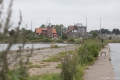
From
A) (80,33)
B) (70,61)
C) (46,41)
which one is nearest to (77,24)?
(80,33)

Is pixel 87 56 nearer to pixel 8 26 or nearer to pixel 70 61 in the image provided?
pixel 70 61

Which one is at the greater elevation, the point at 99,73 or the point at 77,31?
the point at 77,31

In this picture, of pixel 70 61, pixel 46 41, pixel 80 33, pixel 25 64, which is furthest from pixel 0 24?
pixel 80 33

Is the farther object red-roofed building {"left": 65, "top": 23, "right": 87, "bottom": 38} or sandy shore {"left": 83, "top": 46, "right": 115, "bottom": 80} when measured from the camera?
red-roofed building {"left": 65, "top": 23, "right": 87, "bottom": 38}

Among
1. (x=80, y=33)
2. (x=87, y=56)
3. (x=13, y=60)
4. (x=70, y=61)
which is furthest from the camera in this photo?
(x=80, y=33)

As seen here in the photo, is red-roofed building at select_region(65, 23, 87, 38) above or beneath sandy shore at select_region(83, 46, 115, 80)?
above

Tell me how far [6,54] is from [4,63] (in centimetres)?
9

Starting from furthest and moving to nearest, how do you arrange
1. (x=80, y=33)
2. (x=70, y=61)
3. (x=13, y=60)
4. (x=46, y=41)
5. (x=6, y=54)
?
(x=80, y=33) < (x=46, y=41) < (x=70, y=61) < (x=13, y=60) < (x=6, y=54)

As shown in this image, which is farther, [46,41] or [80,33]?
[80,33]

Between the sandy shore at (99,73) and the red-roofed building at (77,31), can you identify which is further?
the red-roofed building at (77,31)

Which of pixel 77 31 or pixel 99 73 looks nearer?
pixel 99 73

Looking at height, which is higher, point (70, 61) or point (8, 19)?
point (8, 19)

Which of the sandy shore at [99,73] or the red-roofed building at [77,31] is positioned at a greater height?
the red-roofed building at [77,31]

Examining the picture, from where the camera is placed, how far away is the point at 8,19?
8.08ft
